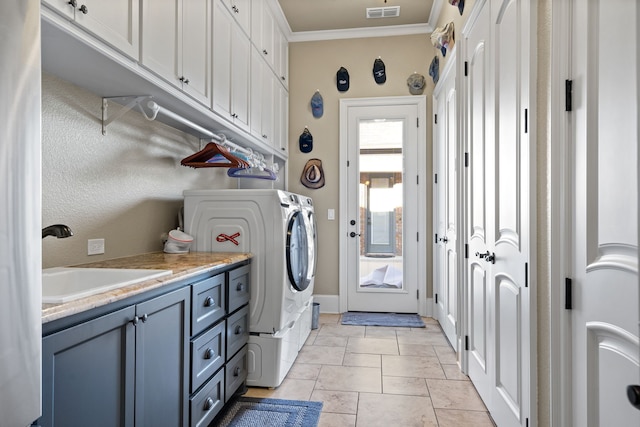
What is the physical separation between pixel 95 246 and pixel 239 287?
0.76m

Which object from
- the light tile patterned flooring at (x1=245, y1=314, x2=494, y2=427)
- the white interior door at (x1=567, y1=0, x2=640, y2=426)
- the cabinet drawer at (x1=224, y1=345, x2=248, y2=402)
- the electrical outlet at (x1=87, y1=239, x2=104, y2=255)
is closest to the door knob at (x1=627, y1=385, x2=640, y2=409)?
the white interior door at (x1=567, y1=0, x2=640, y2=426)

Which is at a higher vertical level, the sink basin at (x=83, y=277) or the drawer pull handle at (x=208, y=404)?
the sink basin at (x=83, y=277)

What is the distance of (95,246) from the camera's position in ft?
6.12

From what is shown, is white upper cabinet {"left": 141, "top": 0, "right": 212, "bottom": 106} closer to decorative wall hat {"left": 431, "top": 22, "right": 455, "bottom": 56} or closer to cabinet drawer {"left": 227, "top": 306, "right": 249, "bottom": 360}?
cabinet drawer {"left": 227, "top": 306, "right": 249, "bottom": 360}

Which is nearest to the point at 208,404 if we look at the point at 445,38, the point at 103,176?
the point at 103,176

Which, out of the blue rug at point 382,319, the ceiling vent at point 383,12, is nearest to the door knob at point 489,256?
the blue rug at point 382,319

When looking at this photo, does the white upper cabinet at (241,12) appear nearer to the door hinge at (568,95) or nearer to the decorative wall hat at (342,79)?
the decorative wall hat at (342,79)

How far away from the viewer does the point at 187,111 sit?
219 centimetres

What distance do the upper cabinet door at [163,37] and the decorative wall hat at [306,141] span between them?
2.29 meters

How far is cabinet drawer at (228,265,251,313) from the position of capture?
6.71 feet

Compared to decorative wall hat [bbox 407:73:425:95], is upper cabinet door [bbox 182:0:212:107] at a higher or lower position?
lower

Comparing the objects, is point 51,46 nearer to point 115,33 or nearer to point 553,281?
point 115,33

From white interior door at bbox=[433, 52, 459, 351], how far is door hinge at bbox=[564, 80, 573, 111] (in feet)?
4.72

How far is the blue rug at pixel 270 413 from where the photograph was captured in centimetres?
192
